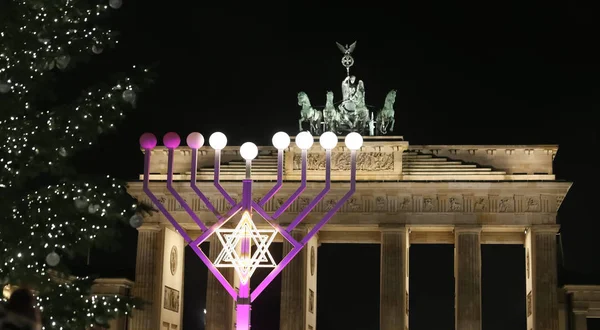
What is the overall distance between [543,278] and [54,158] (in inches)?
1143

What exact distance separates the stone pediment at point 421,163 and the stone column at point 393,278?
7.43 feet

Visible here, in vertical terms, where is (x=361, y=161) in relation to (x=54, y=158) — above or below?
above

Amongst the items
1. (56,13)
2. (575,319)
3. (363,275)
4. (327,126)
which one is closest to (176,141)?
(56,13)

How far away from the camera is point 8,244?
528 inches

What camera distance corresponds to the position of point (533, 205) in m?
40.7

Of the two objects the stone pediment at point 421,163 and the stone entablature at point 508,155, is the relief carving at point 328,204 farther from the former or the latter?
the stone entablature at point 508,155

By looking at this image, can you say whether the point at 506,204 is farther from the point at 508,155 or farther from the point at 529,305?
the point at 529,305

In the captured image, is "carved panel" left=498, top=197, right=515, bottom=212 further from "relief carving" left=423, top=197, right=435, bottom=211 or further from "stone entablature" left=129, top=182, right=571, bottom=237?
"relief carving" left=423, top=197, right=435, bottom=211

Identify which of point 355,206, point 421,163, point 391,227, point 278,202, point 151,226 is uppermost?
point 421,163

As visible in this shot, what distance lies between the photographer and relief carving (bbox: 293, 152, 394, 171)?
41.4 m

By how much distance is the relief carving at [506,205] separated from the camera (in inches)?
1607

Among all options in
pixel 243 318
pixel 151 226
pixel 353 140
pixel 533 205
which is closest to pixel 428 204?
pixel 533 205

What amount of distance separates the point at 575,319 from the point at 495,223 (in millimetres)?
5441

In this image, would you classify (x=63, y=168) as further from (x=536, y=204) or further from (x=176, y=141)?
(x=536, y=204)
